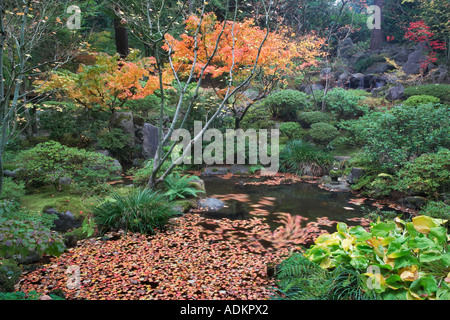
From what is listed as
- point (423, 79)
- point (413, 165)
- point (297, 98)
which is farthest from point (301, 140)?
point (423, 79)

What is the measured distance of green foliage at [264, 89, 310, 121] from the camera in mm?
12594

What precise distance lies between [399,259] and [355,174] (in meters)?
6.02

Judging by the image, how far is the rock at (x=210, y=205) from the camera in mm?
6469

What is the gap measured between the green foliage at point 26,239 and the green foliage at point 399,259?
2364 mm

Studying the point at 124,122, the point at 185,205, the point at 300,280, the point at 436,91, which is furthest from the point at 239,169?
the point at 436,91

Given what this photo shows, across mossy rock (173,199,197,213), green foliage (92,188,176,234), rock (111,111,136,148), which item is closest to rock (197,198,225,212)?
mossy rock (173,199,197,213)

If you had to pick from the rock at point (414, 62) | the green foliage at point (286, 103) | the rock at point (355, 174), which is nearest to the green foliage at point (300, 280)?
the rock at point (355, 174)

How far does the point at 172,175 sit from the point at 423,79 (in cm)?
1316

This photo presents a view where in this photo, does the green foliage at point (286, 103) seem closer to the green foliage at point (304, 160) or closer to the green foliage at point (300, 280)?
the green foliage at point (304, 160)

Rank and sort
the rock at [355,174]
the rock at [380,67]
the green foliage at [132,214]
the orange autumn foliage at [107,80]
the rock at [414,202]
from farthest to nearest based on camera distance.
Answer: the rock at [380,67] < the orange autumn foliage at [107,80] < the rock at [355,174] < the rock at [414,202] < the green foliage at [132,214]

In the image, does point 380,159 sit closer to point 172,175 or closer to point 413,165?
point 413,165

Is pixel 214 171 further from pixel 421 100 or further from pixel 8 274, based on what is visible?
pixel 421 100

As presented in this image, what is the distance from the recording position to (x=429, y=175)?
20.1ft

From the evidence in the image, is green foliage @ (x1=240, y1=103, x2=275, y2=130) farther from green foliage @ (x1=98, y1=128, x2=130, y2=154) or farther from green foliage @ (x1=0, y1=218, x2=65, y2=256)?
green foliage @ (x1=0, y1=218, x2=65, y2=256)
